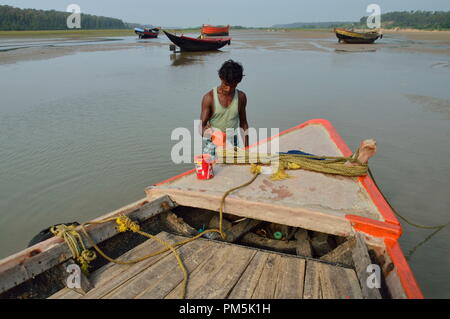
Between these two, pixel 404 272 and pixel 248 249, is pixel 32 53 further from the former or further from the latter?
pixel 404 272

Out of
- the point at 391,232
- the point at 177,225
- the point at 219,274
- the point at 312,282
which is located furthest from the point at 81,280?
the point at 391,232

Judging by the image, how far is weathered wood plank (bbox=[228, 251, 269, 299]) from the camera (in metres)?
2.01

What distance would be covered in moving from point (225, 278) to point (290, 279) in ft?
1.56

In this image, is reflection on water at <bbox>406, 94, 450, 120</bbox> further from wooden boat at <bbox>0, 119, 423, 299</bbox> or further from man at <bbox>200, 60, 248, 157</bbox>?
wooden boat at <bbox>0, 119, 423, 299</bbox>

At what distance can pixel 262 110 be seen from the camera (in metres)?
8.68

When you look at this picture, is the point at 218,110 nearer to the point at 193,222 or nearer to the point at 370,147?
the point at 193,222

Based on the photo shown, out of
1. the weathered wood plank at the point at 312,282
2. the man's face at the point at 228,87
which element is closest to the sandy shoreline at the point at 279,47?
the man's face at the point at 228,87

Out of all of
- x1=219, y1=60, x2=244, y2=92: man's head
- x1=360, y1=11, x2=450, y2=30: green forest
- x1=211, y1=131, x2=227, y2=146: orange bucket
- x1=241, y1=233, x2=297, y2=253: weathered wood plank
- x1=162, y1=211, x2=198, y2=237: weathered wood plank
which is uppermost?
x1=360, y1=11, x2=450, y2=30: green forest

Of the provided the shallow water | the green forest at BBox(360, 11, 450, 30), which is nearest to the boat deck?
the shallow water

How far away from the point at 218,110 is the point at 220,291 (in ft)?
7.25

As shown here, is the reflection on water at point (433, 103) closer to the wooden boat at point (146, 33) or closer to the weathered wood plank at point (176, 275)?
the weathered wood plank at point (176, 275)

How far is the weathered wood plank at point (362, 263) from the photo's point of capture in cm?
185

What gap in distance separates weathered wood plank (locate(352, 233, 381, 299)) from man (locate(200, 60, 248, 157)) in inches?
80.7
